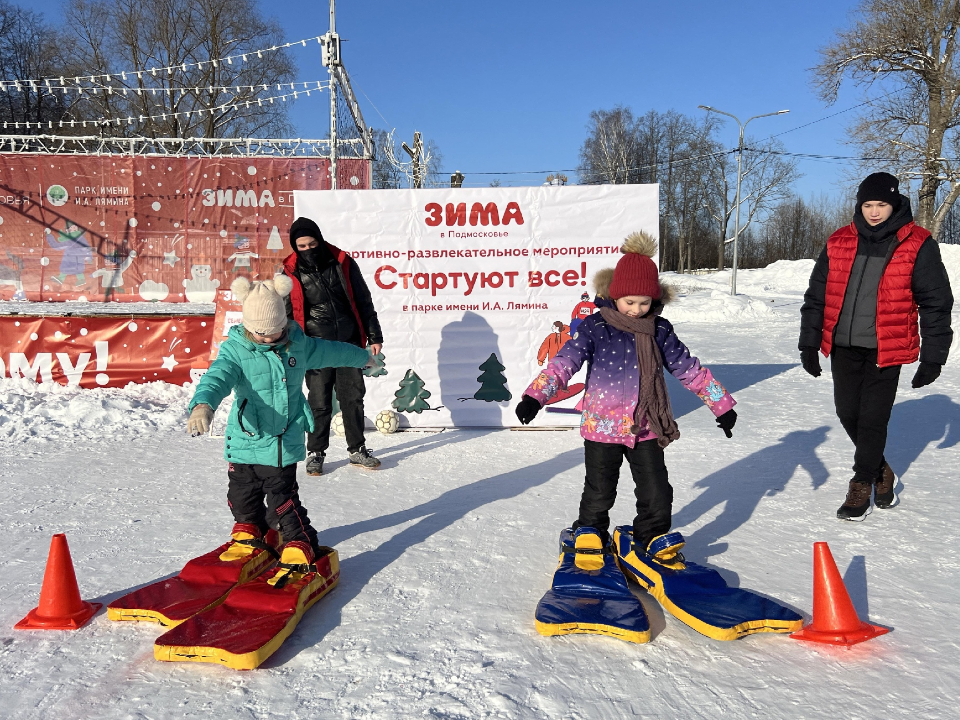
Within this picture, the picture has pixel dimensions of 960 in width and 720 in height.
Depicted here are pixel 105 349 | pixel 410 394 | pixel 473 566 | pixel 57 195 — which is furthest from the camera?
pixel 57 195

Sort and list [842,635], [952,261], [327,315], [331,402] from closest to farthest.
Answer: [842,635], [327,315], [331,402], [952,261]

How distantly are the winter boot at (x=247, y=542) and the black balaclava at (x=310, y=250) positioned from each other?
88.1 inches

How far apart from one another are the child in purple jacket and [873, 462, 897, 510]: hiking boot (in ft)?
5.36

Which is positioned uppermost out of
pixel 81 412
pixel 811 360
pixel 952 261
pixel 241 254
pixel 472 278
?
pixel 952 261

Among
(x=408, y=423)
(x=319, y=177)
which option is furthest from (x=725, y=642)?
(x=319, y=177)

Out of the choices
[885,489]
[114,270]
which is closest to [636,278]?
[885,489]

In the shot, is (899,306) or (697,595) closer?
(697,595)

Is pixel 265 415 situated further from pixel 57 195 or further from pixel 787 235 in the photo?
pixel 787 235

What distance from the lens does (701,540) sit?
12.4 ft

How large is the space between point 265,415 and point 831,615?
251cm

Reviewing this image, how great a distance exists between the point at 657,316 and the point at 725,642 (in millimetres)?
1472

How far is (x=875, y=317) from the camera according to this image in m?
4.02

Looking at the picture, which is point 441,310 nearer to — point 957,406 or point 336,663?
point 336,663

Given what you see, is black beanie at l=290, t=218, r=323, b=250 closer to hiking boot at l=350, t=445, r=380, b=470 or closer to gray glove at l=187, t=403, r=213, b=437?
hiking boot at l=350, t=445, r=380, b=470
